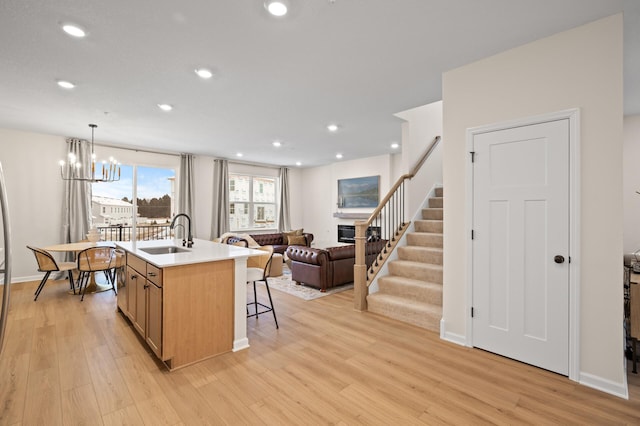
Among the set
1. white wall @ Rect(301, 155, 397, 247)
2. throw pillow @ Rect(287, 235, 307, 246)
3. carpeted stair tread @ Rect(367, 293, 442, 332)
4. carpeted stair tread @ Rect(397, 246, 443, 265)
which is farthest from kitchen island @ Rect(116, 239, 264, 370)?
white wall @ Rect(301, 155, 397, 247)

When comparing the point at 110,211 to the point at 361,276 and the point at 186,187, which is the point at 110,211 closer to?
the point at 186,187

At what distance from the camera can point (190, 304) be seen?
2650 millimetres

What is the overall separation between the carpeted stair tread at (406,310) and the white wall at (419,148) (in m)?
1.68

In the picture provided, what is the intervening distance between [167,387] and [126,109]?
379cm

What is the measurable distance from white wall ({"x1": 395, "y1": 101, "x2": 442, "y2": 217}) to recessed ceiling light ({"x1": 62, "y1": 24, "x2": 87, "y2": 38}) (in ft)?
12.6

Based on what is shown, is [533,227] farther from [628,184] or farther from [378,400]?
[628,184]

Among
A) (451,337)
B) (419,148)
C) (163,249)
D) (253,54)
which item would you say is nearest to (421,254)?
(451,337)

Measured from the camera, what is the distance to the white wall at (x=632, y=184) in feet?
13.4

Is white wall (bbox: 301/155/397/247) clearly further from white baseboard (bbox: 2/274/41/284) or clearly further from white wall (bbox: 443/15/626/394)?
white baseboard (bbox: 2/274/41/284)

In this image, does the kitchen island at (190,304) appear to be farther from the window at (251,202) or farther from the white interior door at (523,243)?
the window at (251,202)

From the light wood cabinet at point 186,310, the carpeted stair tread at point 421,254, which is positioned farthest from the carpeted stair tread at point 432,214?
the light wood cabinet at point 186,310

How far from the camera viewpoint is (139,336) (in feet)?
10.5

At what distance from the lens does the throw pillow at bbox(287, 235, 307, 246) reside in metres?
8.38

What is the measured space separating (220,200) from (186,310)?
18.8ft
